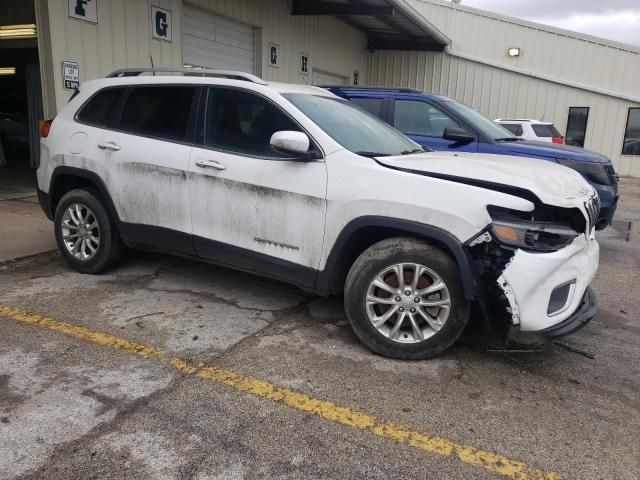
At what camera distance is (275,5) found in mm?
12789

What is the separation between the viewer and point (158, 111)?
4535 mm

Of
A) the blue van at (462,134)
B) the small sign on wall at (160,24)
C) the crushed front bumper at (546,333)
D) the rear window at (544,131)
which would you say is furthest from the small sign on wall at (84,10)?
the rear window at (544,131)

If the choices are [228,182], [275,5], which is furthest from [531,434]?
[275,5]

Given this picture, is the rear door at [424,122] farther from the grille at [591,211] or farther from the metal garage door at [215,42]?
the metal garage door at [215,42]

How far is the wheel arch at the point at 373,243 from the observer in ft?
10.6

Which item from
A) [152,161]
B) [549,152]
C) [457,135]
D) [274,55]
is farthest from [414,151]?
[274,55]

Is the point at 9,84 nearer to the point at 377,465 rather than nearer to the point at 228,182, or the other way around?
the point at 228,182

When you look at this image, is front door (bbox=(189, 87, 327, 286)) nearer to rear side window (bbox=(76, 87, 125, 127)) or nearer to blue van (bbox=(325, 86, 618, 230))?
rear side window (bbox=(76, 87, 125, 127))

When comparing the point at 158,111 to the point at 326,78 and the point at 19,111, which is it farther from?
the point at 326,78

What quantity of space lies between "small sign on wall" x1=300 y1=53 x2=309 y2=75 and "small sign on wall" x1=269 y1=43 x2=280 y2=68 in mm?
1437

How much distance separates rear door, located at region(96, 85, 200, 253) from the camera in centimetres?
432

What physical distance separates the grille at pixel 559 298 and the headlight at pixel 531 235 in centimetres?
25

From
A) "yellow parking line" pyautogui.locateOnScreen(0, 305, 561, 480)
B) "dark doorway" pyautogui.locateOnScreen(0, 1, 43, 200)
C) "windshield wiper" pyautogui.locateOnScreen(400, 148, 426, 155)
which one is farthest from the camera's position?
"dark doorway" pyautogui.locateOnScreen(0, 1, 43, 200)

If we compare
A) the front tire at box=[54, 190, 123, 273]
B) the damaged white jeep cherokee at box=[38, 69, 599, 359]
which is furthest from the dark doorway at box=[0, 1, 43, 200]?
the damaged white jeep cherokee at box=[38, 69, 599, 359]
